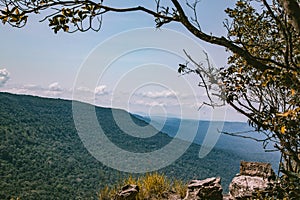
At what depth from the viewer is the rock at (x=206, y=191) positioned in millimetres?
5543

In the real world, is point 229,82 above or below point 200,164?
above

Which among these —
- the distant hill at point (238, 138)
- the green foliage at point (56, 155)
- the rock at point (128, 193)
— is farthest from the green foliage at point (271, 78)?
the green foliage at point (56, 155)

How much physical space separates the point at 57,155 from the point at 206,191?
39.0 meters

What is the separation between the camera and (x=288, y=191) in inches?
82.0

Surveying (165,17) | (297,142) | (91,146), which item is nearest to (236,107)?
(297,142)

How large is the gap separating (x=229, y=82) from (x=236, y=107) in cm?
26

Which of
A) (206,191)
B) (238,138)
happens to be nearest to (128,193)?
(206,191)

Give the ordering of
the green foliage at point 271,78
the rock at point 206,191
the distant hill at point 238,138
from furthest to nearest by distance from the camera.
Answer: the rock at point 206,191
the distant hill at point 238,138
the green foliage at point 271,78

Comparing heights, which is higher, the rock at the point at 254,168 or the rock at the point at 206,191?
the rock at the point at 254,168

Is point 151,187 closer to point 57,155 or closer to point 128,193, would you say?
point 128,193

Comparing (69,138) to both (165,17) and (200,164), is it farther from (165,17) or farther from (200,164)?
(165,17)

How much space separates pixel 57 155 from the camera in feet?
138

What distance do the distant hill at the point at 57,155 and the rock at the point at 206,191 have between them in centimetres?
2142

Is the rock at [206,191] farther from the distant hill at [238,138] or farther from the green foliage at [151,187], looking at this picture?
the distant hill at [238,138]
